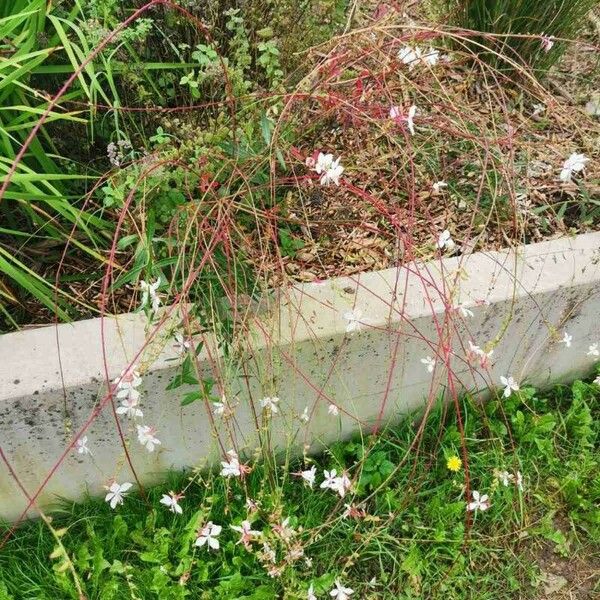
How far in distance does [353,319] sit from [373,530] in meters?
0.53

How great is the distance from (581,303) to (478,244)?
0.31 metres

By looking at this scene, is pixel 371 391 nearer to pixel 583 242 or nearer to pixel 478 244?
pixel 478 244

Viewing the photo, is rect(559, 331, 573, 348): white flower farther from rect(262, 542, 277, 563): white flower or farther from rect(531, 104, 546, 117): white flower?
rect(262, 542, 277, 563): white flower

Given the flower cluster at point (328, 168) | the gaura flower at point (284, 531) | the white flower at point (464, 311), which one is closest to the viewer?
the flower cluster at point (328, 168)

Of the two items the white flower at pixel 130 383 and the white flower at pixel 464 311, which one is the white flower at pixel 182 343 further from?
the white flower at pixel 464 311

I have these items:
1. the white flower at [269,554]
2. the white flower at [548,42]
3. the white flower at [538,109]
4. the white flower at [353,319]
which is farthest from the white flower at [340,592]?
the white flower at [538,109]

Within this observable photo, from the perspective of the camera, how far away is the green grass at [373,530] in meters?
1.65

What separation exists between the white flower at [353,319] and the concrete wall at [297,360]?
2 centimetres

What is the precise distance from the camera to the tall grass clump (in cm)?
211

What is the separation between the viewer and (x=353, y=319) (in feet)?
5.08

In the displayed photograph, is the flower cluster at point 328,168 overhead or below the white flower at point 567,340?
overhead

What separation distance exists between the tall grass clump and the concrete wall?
711 mm

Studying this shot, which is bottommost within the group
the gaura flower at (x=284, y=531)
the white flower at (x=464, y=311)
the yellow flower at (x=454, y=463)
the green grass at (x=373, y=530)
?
the green grass at (x=373, y=530)

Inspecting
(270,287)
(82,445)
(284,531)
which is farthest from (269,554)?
(270,287)
